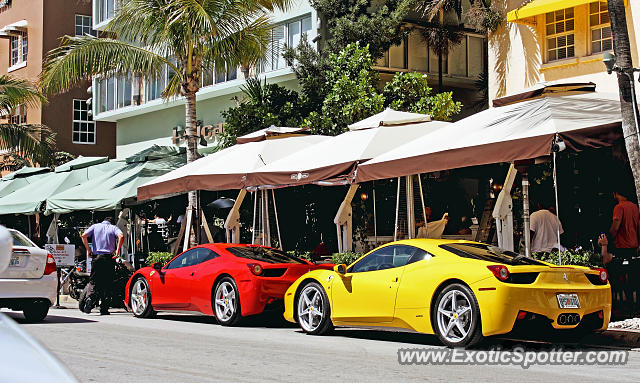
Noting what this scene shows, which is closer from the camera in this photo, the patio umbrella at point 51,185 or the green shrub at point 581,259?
the green shrub at point 581,259

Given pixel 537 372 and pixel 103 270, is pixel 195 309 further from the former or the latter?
pixel 537 372

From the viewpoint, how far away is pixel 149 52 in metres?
21.5

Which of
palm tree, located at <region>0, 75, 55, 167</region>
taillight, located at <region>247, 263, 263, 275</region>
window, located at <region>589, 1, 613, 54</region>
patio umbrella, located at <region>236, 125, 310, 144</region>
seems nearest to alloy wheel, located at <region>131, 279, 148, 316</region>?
taillight, located at <region>247, 263, 263, 275</region>

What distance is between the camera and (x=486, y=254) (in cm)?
1083

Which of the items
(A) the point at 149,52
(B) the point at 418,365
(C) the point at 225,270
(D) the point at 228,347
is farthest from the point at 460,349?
(A) the point at 149,52

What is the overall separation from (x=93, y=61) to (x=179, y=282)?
8.46m

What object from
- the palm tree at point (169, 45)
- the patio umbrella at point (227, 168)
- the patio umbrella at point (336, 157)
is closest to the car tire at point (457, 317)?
the patio umbrella at point (336, 157)

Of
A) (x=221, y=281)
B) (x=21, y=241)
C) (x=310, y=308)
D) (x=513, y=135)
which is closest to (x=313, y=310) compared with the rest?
(x=310, y=308)

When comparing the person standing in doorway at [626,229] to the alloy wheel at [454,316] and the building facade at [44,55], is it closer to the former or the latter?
the alloy wheel at [454,316]

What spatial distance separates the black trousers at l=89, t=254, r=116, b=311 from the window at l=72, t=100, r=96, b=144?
1266 inches

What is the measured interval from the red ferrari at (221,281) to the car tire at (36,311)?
1.96 m

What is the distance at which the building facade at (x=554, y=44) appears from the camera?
20.3m

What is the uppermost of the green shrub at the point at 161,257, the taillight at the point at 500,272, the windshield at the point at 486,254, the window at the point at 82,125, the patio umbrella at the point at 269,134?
the window at the point at 82,125

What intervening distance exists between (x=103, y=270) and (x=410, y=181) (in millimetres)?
6163
